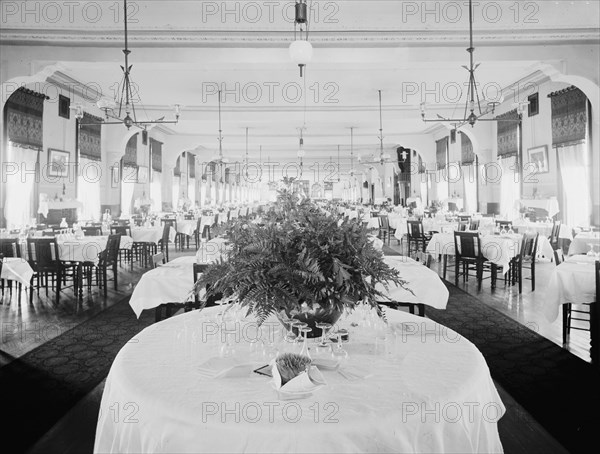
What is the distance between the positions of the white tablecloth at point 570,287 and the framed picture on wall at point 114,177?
11.1m

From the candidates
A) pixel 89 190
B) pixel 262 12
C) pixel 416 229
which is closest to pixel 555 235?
pixel 416 229

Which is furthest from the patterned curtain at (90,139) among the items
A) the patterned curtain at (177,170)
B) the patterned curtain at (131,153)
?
the patterned curtain at (177,170)

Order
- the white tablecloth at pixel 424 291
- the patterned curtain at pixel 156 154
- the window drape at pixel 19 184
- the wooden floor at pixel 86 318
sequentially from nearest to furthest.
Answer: the wooden floor at pixel 86 318 < the white tablecloth at pixel 424 291 < the window drape at pixel 19 184 < the patterned curtain at pixel 156 154

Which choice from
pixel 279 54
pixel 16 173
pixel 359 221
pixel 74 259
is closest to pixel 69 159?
pixel 16 173

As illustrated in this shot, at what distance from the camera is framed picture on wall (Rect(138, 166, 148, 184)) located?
1403 cm

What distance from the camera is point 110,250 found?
20.4 ft

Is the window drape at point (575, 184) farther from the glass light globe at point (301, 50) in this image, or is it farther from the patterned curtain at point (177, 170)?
the patterned curtain at point (177, 170)

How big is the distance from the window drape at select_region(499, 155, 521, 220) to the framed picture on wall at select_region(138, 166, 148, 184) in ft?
Answer: 34.6

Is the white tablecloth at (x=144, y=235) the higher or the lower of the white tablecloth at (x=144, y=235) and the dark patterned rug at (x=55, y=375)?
the higher

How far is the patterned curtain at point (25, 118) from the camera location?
8.06m

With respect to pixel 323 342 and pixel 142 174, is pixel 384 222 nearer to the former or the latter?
pixel 142 174

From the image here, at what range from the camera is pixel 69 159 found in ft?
32.9

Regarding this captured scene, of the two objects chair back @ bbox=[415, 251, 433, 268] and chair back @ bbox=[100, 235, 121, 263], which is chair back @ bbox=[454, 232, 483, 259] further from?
chair back @ bbox=[100, 235, 121, 263]

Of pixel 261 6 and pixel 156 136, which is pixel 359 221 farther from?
pixel 156 136
